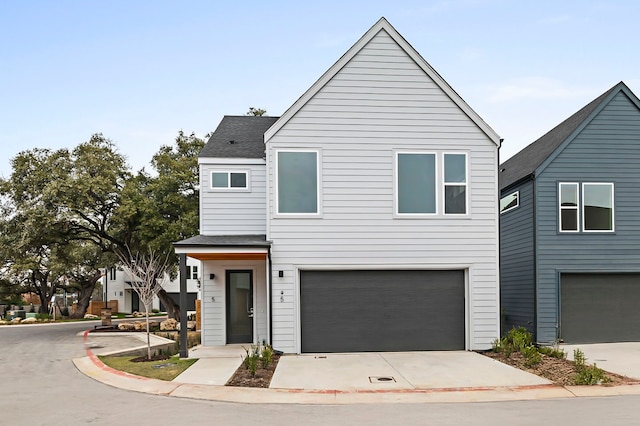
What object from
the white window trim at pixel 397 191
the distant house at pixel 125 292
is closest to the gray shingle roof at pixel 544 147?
the white window trim at pixel 397 191

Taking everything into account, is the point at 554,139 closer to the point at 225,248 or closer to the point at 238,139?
the point at 238,139

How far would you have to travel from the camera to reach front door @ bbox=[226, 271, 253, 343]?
642 inches

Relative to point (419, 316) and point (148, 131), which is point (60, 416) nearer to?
point (419, 316)

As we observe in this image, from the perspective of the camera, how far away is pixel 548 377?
11.0 m

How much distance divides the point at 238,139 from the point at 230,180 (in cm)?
188

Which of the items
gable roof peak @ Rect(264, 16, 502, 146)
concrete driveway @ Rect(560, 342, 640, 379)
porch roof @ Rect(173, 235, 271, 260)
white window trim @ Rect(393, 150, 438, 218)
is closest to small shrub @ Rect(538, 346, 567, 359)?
concrete driveway @ Rect(560, 342, 640, 379)

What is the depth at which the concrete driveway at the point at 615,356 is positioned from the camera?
11.8 meters

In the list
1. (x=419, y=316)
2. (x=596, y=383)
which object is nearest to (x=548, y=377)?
(x=596, y=383)

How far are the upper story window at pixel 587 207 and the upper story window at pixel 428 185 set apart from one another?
3.59 meters

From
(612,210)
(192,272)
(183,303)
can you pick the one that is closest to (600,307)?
(612,210)

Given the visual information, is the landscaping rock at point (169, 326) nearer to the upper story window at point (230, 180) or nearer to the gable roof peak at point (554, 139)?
the upper story window at point (230, 180)

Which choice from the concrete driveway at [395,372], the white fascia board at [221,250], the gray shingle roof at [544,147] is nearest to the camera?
the concrete driveway at [395,372]

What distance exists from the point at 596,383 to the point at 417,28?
36.0 feet

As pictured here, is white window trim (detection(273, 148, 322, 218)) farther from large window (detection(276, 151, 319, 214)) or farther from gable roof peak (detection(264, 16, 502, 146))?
gable roof peak (detection(264, 16, 502, 146))
